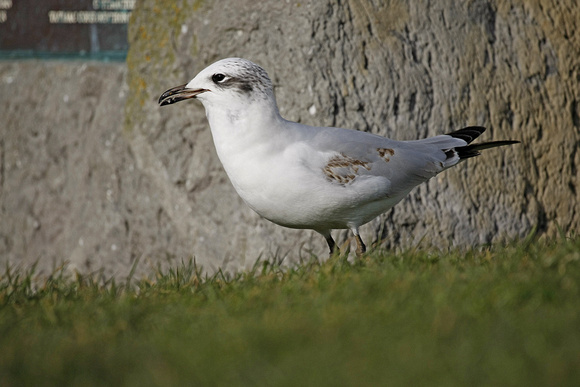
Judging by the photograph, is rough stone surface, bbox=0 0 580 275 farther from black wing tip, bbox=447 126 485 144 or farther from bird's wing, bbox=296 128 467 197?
bird's wing, bbox=296 128 467 197

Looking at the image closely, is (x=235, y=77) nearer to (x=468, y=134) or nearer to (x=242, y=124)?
(x=242, y=124)

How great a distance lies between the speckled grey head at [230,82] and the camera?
4516mm

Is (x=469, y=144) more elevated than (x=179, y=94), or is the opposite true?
(x=179, y=94)

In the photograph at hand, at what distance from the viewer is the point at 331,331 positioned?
3.08 metres

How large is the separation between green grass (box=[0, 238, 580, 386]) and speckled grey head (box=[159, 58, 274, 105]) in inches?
47.7

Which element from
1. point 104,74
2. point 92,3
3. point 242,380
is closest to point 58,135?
point 104,74

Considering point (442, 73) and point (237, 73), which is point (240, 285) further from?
point (442, 73)

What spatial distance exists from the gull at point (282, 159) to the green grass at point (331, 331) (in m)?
0.48

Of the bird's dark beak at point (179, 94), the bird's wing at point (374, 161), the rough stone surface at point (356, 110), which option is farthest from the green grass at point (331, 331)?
the rough stone surface at point (356, 110)

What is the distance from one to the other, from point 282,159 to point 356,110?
189 centimetres

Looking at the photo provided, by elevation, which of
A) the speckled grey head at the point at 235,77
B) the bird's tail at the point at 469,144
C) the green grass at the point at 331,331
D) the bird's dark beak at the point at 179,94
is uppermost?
the speckled grey head at the point at 235,77

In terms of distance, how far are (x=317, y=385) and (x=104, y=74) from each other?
221 inches

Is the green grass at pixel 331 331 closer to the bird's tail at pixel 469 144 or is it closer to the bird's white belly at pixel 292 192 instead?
the bird's white belly at pixel 292 192

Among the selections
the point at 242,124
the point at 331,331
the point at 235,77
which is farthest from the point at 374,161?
the point at 331,331
